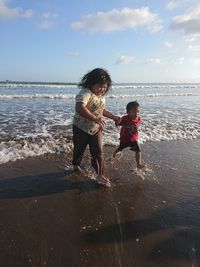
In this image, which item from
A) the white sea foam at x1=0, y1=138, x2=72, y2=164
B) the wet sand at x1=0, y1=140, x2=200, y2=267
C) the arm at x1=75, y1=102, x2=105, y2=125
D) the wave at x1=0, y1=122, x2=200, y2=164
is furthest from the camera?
the wave at x1=0, y1=122, x2=200, y2=164

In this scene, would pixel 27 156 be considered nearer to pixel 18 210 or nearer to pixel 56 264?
pixel 18 210

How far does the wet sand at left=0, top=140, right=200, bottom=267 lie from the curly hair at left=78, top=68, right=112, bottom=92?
1655mm

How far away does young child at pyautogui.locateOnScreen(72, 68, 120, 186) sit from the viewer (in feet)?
14.5

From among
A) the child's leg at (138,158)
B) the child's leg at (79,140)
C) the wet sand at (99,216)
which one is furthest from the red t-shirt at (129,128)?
the child's leg at (79,140)

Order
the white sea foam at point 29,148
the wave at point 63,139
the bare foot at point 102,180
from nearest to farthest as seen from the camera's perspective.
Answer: the bare foot at point 102,180 → the white sea foam at point 29,148 → the wave at point 63,139

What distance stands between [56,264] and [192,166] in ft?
12.8

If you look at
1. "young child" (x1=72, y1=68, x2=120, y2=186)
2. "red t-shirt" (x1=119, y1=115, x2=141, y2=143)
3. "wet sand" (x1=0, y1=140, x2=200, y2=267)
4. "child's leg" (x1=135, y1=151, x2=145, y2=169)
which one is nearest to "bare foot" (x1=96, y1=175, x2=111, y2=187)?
"young child" (x1=72, y1=68, x2=120, y2=186)

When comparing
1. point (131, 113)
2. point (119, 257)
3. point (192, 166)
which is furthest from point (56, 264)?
point (192, 166)

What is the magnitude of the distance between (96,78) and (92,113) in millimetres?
565

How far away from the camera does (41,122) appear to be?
992 centimetres

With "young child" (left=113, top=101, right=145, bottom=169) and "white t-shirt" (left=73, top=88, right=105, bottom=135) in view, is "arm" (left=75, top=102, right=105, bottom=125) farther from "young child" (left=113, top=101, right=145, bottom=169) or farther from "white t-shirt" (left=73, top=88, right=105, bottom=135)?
"young child" (left=113, top=101, right=145, bottom=169)

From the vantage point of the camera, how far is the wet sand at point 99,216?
2998mm

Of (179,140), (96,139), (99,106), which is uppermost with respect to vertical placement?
(99,106)

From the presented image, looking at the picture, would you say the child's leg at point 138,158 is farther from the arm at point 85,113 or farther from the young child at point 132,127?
the arm at point 85,113
